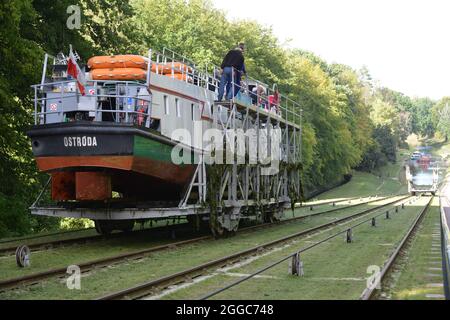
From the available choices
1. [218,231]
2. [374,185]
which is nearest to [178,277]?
[218,231]

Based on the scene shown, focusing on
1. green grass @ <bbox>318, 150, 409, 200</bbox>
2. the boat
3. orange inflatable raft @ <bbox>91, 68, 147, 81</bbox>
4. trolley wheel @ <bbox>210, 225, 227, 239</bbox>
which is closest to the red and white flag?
the boat

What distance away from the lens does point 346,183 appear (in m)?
84.2

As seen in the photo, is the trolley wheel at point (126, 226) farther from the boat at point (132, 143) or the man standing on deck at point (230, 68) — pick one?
the man standing on deck at point (230, 68)

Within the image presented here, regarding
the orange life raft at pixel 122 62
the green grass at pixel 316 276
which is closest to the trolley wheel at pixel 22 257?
the green grass at pixel 316 276

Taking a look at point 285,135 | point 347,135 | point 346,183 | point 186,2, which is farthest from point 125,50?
point 346,183

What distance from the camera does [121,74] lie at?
15453 millimetres

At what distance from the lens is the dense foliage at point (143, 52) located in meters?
21.2

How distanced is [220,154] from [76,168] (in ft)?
16.2

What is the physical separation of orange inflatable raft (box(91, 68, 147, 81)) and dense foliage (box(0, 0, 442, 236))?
550 centimetres

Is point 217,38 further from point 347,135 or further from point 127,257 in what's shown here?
point 127,257

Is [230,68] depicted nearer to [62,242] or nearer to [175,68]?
[175,68]

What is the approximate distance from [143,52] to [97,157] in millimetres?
28472

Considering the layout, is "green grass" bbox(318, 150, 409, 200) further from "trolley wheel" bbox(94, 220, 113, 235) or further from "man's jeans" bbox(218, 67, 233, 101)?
"trolley wheel" bbox(94, 220, 113, 235)

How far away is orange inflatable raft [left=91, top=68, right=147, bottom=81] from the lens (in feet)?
50.6
